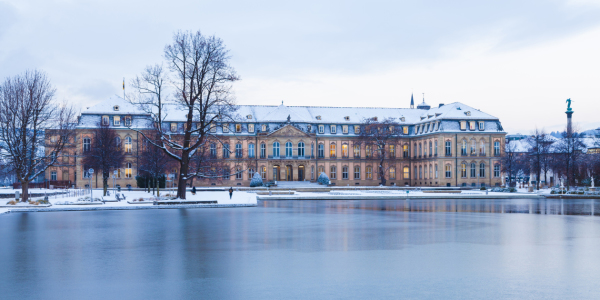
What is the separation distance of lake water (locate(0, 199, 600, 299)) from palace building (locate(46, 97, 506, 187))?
58258 mm

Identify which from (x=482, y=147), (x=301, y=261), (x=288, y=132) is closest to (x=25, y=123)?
(x=301, y=261)

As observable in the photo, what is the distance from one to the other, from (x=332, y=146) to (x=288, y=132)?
9.50 m

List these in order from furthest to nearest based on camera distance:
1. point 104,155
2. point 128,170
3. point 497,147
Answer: point 497,147 < point 128,170 < point 104,155

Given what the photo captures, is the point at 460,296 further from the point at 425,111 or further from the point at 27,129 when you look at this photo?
the point at 425,111

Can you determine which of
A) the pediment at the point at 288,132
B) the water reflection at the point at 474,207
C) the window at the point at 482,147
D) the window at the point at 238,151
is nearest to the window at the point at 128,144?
the window at the point at 238,151

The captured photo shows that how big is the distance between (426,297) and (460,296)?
0.74 meters

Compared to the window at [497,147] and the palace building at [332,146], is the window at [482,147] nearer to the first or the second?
the palace building at [332,146]

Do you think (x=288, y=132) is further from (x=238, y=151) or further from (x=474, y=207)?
(x=474, y=207)

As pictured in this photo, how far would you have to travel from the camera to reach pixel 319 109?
96.4 metres

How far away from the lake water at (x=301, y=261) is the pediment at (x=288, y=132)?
206 ft

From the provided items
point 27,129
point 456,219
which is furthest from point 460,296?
point 27,129

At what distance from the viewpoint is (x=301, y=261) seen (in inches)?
581

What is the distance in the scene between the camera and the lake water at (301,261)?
11234 mm

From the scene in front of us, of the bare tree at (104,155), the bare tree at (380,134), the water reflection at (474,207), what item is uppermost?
the bare tree at (380,134)
